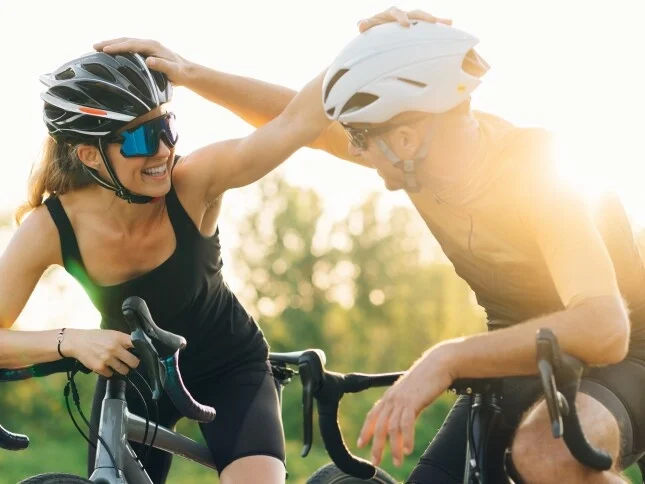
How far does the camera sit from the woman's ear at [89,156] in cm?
499

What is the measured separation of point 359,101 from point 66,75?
142cm

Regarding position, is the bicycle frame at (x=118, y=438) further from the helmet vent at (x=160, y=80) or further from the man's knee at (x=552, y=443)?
the man's knee at (x=552, y=443)

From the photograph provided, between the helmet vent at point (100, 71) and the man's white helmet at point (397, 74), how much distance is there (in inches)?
38.5

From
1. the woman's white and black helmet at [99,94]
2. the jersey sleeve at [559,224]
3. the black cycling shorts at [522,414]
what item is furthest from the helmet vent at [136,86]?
the black cycling shorts at [522,414]

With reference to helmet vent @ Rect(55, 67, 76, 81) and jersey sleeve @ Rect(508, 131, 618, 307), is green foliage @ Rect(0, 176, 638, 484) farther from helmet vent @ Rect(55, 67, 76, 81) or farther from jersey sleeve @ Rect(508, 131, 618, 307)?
jersey sleeve @ Rect(508, 131, 618, 307)

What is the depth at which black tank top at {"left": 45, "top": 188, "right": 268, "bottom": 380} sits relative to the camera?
493 centimetres

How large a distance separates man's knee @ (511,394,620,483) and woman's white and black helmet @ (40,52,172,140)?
1977mm

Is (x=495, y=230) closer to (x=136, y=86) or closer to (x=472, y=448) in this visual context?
(x=472, y=448)

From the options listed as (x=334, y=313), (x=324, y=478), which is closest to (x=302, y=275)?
(x=334, y=313)

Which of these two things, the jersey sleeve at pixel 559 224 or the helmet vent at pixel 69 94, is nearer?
the jersey sleeve at pixel 559 224

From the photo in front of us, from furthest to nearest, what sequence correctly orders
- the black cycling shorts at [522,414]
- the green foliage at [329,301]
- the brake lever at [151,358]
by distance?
the green foliage at [329,301]
the black cycling shorts at [522,414]
the brake lever at [151,358]

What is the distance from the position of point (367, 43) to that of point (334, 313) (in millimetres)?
28184

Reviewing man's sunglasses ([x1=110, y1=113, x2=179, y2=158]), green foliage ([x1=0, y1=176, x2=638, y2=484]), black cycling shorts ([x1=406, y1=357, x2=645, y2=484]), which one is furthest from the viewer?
green foliage ([x1=0, y1=176, x2=638, y2=484])

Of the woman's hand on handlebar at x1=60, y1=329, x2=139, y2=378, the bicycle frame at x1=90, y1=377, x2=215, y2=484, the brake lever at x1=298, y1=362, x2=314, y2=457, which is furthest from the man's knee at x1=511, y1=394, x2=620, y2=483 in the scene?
the bicycle frame at x1=90, y1=377, x2=215, y2=484
